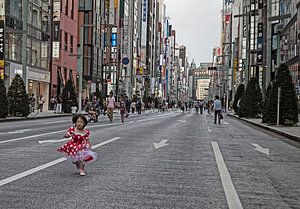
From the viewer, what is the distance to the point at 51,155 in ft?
37.4

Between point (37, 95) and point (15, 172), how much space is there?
46.7 meters

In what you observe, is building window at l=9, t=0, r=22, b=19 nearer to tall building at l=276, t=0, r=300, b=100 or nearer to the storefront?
the storefront

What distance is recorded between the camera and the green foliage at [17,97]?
31828 mm

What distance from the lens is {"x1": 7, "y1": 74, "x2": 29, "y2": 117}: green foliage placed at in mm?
31828

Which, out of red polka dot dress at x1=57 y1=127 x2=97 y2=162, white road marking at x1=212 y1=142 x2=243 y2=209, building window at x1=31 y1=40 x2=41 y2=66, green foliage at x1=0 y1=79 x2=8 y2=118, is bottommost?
white road marking at x1=212 y1=142 x2=243 y2=209

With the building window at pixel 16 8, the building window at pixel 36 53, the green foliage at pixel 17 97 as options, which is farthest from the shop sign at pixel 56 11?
the green foliage at pixel 17 97

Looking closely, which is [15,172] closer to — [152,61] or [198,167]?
[198,167]

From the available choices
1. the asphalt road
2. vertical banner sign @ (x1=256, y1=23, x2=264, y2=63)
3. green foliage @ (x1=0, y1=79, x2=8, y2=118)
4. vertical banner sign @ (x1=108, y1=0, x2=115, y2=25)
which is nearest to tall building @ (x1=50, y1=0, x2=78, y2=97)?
green foliage @ (x1=0, y1=79, x2=8, y2=118)

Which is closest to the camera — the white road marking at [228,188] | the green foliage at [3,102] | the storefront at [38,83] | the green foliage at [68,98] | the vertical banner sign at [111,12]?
the white road marking at [228,188]

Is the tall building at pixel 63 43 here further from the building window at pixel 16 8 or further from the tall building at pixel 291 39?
the tall building at pixel 291 39

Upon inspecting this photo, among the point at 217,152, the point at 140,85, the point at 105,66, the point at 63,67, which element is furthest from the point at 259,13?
the point at 217,152

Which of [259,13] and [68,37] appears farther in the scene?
[259,13]

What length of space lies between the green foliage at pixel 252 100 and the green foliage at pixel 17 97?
20065mm

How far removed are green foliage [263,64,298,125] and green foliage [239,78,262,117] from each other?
570 inches
